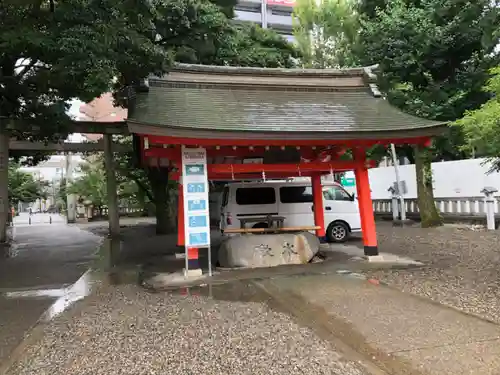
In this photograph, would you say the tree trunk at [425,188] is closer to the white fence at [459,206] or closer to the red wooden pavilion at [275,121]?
the white fence at [459,206]

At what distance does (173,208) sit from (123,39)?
12220mm

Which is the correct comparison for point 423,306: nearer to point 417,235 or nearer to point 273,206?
point 273,206

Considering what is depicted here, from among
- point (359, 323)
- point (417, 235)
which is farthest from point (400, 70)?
point (359, 323)

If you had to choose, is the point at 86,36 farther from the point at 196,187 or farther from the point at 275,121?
the point at 275,121

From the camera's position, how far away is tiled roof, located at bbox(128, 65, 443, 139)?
8.38 meters

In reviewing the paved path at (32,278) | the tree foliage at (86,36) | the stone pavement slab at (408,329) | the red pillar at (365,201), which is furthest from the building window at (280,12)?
the stone pavement slab at (408,329)

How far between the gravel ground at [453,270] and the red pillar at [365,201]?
3.87 ft

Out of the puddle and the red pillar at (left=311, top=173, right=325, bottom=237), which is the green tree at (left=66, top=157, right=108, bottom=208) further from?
the puddle

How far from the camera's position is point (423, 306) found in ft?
19.1

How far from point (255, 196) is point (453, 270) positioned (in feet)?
18.7

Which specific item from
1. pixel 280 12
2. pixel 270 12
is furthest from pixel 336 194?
pixel 280 12

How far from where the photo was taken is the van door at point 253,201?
12102 mm

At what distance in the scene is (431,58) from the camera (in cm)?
1591

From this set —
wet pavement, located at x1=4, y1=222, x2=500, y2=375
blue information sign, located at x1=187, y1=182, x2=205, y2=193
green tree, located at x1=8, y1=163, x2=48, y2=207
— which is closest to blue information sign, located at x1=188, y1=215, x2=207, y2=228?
blue information sign, located at x1=187, y1=182, x2=205, y2=193
